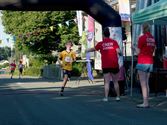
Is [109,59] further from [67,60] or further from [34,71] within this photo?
[34,71]

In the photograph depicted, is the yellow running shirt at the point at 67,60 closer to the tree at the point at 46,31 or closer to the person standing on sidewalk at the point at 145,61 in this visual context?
the person standing on sidewalk at the point at 145,61

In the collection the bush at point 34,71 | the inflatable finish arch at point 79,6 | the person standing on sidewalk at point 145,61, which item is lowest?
the bush at point 34,71

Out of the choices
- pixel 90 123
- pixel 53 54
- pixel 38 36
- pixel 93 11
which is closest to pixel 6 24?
pixel 53 54

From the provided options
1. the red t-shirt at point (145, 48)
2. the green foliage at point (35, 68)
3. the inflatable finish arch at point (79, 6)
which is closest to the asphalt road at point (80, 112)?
the red t-shirt at point (145, 48)

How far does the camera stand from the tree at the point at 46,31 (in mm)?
48406

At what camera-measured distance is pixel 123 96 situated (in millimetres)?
16703

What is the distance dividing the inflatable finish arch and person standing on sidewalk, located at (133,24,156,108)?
12.6 ft

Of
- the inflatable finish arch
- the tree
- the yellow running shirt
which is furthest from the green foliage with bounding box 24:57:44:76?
the inflatable finish arch

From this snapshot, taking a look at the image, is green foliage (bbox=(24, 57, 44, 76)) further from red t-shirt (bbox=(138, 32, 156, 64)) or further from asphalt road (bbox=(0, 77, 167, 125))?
red t-shirt (bbox=(138, 32, 156, 64))

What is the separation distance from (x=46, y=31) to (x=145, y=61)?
118ft

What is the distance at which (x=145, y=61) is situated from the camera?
1313 centimetres

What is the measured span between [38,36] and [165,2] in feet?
119

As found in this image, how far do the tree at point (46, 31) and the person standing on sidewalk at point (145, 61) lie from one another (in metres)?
34.3

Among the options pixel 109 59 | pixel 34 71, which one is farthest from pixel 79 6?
pixel 34 71
